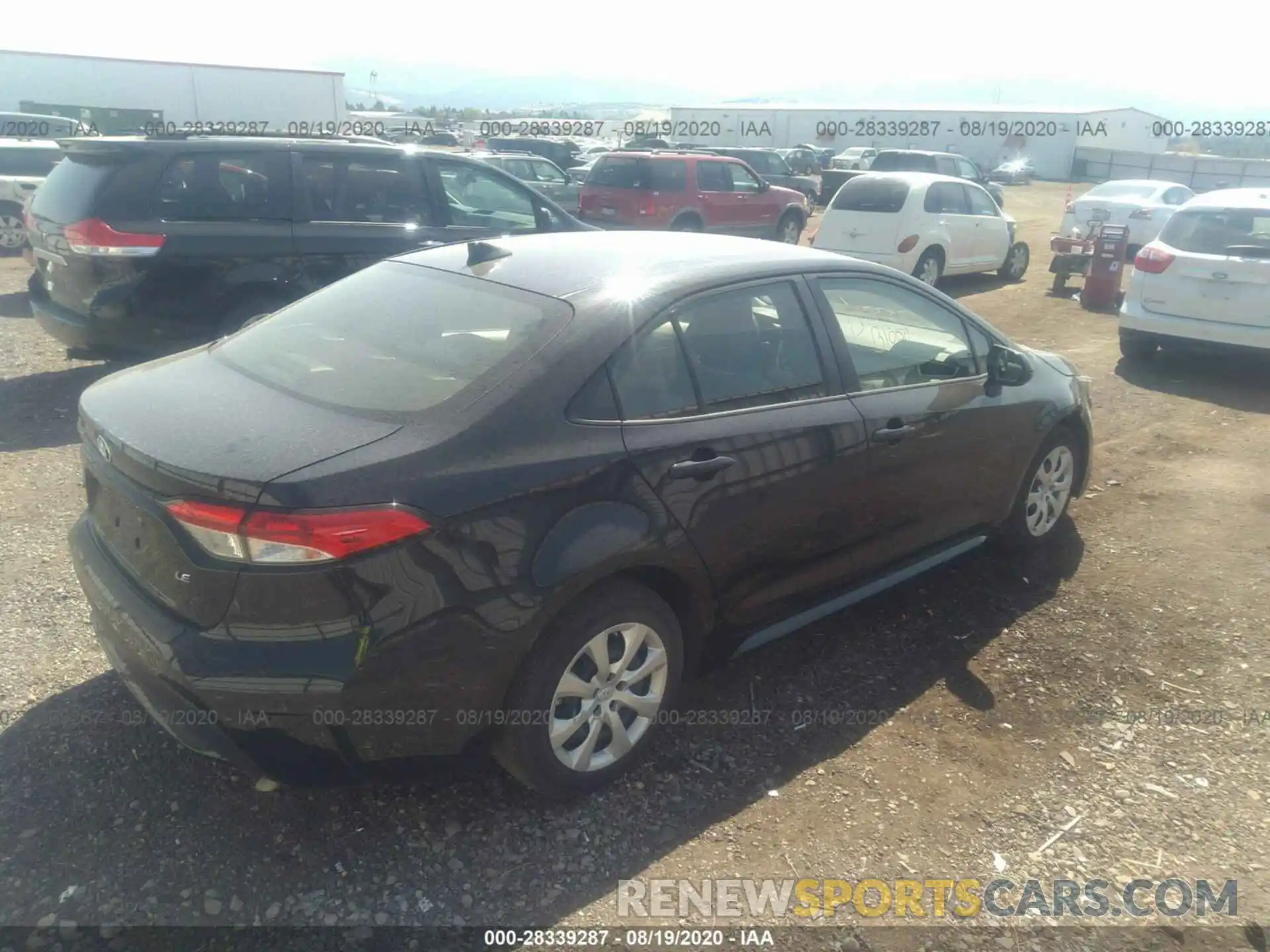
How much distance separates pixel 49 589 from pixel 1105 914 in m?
4.15

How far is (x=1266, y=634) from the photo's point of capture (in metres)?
4.26

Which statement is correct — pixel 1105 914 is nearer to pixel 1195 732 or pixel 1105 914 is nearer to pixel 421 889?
pixel 1195 732

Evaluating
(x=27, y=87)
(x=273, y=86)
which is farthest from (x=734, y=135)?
(x=27, y=87)

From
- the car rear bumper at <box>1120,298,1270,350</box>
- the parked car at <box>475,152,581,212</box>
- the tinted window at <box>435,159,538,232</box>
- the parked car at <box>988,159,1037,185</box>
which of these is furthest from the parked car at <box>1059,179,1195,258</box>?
the parked car at <box>988,159,1037,185</box>

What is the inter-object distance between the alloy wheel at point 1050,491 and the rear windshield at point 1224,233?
14.7 ft

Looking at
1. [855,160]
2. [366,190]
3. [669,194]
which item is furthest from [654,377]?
[855,160]

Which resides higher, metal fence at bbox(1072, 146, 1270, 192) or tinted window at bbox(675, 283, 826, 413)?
tinted window at bbox(675, 283, 826, 413)

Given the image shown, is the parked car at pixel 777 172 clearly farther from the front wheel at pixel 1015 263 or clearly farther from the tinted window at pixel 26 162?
the tinted window at pixel 26 162

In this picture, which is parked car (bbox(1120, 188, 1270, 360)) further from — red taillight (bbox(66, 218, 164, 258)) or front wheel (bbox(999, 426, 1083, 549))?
red taillight (bbox(66, 218, 164, 258))

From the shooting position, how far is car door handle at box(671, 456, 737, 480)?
299 centimetres

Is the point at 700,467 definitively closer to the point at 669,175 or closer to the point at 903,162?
the point at 669,175

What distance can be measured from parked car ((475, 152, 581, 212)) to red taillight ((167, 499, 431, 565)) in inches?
626

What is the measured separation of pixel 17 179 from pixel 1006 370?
45.7 feet

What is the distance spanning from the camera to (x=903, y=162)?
983 inches
